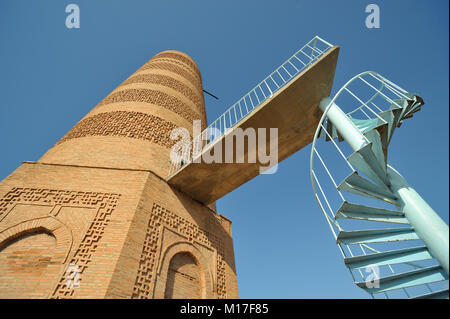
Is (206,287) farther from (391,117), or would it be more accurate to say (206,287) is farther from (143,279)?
(391,117)

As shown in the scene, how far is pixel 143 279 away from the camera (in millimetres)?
4008

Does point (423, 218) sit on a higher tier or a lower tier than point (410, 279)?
higher

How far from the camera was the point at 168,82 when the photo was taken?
31.9 ft

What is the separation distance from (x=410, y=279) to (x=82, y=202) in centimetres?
557

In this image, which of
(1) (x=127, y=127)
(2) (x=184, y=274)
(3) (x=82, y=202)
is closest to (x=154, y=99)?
(1) (x=127, y=127)

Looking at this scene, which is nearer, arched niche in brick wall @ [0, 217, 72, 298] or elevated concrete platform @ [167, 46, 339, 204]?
arched niche in brick wall @ [0, 217, 72, 298]

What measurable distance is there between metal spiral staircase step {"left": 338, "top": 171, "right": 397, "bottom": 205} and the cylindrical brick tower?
437cm

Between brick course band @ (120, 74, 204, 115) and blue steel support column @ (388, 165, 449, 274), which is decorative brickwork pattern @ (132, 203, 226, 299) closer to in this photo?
blue steel support column @ (388, 165, 449, 274)

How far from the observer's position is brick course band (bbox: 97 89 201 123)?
8250mm

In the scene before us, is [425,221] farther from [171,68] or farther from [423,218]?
[171,68]

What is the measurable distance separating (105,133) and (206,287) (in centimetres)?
501

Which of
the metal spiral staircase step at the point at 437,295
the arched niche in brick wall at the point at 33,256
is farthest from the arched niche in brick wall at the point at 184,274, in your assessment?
the metal spiral staircase step at the point at 437,295

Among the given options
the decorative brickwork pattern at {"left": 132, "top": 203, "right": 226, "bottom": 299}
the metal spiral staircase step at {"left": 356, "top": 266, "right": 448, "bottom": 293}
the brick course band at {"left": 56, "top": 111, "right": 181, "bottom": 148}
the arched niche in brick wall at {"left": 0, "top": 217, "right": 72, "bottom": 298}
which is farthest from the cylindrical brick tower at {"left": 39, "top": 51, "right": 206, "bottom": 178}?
the metal spiral staircase step at {"left": 356, "top": 266, "right": 448, "bottom": 293}
